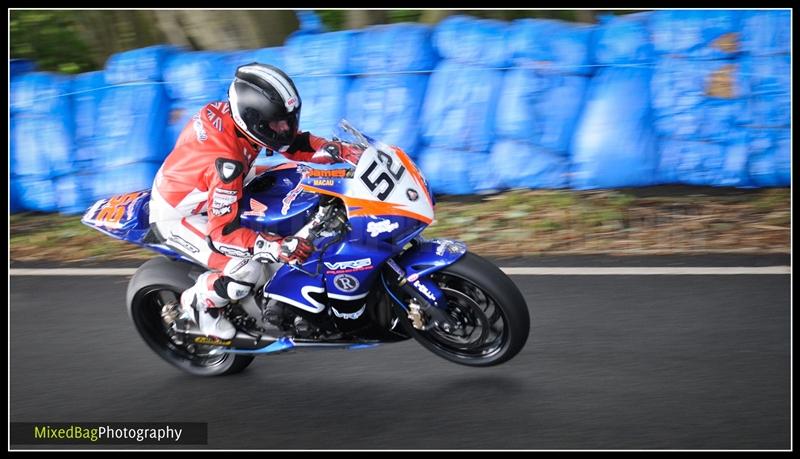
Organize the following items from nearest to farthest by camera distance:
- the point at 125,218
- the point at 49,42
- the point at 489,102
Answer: the point at 125,218, the point at 489,102, the point at 49,42

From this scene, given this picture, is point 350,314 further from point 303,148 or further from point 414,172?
point 303,148

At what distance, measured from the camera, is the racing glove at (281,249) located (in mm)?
5324

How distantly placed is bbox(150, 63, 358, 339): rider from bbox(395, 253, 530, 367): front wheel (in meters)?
0.81

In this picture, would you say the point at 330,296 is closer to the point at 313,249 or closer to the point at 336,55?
the point at 313,249

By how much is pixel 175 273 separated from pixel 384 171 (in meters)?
1.43

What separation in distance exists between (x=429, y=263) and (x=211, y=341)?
4.74ft

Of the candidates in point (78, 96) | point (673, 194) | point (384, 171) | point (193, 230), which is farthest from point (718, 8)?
point (78, 96)

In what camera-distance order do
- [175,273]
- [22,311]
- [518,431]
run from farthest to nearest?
[22,311] → [175,273] → [518,431]

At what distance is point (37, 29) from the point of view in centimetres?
1059

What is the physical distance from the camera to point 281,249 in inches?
210

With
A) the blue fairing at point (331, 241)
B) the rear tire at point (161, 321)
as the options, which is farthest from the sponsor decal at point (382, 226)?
the rear tire at point (161, 321)

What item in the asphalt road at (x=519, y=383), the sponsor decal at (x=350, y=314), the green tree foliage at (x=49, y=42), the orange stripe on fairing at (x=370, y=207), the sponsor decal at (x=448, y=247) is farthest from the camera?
the green tree foliage at (x=49, y=42)
